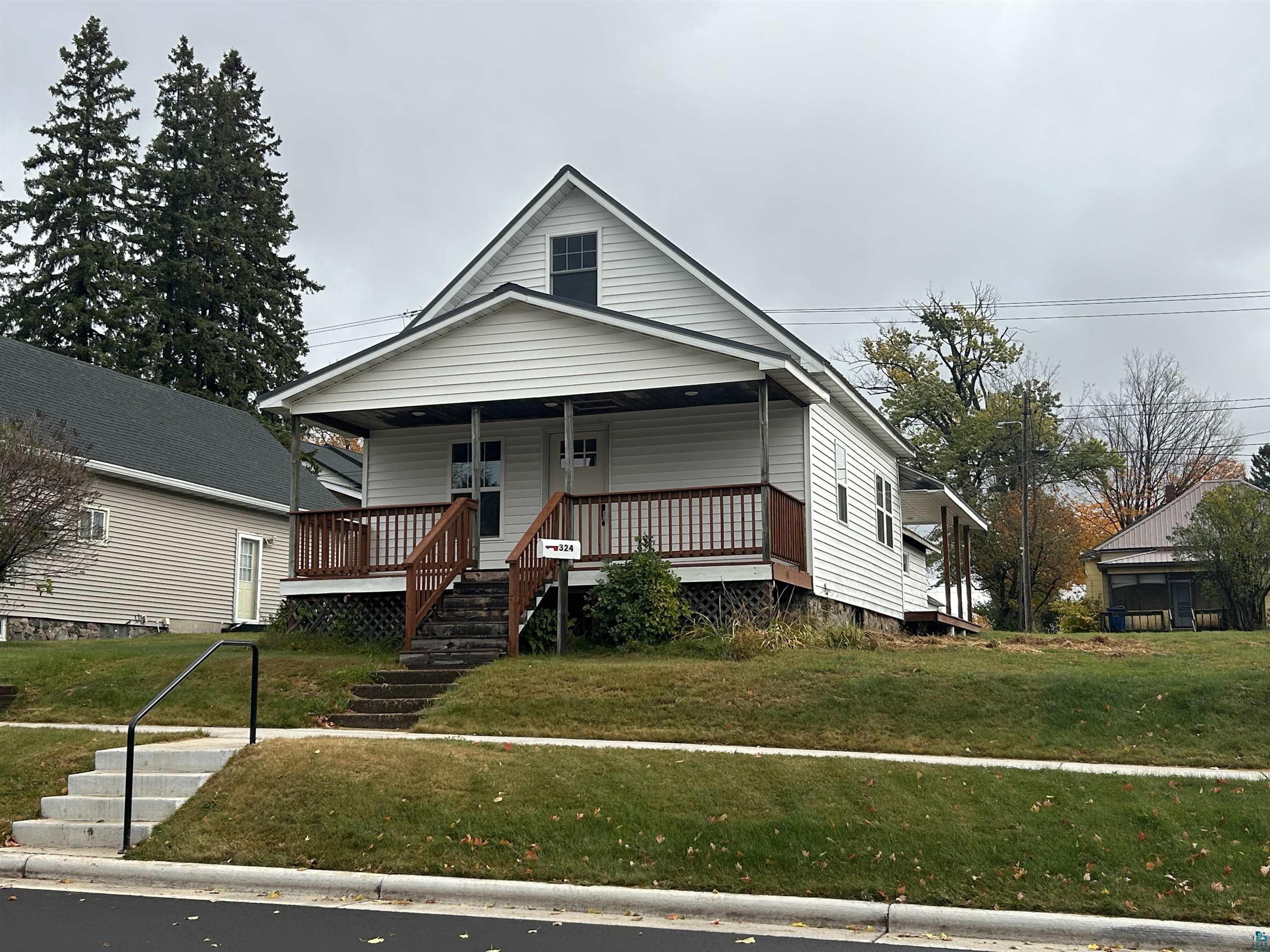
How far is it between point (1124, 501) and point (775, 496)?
4549cm

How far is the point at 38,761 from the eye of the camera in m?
11.5

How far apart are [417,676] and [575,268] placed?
885 cm

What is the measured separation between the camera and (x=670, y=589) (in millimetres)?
16922

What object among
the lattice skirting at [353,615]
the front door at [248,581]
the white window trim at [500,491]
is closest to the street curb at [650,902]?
the lattice skirting at [353,615]

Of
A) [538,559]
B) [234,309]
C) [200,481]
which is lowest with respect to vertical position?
[538,559]

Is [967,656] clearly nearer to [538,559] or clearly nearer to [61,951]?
[538,559]

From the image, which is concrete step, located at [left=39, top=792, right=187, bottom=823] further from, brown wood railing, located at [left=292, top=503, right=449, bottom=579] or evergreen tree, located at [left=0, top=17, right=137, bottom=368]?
evergreen tree, located at [left=0, top=17, right=137, bottom=368]

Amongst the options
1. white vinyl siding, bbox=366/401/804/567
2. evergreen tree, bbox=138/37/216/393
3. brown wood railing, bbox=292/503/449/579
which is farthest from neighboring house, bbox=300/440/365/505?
brown wood railing, bbox=292/503/449/579

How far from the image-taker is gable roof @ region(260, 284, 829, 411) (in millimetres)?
17031

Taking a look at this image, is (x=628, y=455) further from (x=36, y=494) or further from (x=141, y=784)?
(x=141, y=784)

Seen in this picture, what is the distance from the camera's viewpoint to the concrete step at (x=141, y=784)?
34.2 ft

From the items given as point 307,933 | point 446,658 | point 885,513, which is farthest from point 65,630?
point 307,933

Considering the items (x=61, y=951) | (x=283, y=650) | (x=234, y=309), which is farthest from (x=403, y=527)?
(x=234, y=309)

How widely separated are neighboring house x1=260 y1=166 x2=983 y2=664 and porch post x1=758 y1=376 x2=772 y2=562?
5cm
